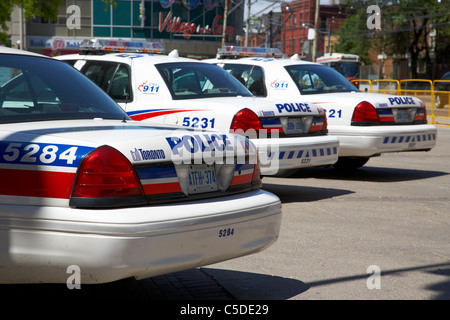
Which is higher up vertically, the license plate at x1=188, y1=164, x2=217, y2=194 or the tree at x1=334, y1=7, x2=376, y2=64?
the tree at x1=334, y1=7, x2=376, y2=64

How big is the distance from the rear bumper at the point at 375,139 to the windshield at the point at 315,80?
79 centimetres

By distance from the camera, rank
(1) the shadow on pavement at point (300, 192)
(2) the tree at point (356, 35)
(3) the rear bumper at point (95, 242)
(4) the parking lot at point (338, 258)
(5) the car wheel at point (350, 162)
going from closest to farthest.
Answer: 1. (3) the rear bumper at point (95, 242)
2. (4) the parking lot at point (338, 258)
3. (1) the shadow on pavement at point (300, 192)
4. (5) the car wheel at point (350, 162)
5. (2) the tree at point (356, 35)

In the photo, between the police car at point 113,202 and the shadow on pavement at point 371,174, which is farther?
the shadow on pavement at point 371,174

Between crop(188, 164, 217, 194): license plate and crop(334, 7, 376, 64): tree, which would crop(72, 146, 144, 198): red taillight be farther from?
crop(334, 7, 376, 64): tree

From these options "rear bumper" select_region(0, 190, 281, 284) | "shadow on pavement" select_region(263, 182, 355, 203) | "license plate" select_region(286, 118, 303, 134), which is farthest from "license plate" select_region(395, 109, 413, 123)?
"rear bumper" select_region(0, 190, 281, 284)

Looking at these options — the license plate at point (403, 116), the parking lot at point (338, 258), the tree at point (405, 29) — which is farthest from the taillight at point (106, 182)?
the tree at point (405, 29)

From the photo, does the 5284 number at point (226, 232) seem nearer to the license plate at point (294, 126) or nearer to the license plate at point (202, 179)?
the license plate at point (202, 179)

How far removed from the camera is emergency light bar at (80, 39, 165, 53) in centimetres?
1009

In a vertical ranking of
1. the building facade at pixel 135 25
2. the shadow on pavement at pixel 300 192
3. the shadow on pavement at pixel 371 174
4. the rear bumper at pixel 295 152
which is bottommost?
the shadow on pavement at pixel 371 174

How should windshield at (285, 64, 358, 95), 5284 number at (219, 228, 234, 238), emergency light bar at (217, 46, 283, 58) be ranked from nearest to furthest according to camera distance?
5284 number at (219, 228, 234, 238) < windshield at (285, 64, 358, 95) < emergency light bar at (217, 46, 283, 58)

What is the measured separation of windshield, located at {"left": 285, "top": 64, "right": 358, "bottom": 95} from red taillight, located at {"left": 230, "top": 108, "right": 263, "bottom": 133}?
8.72ft

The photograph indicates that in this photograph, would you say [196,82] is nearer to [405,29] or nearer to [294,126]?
[294,126]

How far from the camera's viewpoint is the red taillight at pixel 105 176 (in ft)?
11.9

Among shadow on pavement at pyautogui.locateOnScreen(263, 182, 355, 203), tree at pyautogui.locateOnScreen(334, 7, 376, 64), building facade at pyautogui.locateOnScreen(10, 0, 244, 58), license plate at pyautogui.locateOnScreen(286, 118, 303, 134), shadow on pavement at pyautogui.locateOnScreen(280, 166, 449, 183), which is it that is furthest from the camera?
tree at pyautogui.locateOnScreen(334, 7, 376, 64)
